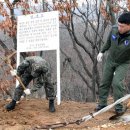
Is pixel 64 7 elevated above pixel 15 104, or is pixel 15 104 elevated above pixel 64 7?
pixel 64 7

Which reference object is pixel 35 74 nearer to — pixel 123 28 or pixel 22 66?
pixel 22 66

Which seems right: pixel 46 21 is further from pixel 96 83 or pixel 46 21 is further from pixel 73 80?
pixel 73 80

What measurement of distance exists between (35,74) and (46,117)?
2.81ft

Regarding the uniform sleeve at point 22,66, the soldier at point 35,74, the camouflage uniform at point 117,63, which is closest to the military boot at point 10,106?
the soldier at point 35,74

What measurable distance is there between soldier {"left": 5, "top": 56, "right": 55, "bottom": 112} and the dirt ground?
280 millimetres

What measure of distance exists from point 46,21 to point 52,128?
3.45m

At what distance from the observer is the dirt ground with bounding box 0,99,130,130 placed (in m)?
6.66

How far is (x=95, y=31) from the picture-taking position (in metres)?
16.1

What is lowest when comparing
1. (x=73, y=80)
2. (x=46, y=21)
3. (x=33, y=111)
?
(x=73, y=80)

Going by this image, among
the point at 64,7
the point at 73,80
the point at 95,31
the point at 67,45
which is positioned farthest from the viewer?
the point at 73,80

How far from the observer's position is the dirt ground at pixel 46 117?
6664mm

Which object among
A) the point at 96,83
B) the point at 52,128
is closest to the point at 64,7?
the point at 96,83

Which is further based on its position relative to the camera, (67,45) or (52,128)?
(67,45)

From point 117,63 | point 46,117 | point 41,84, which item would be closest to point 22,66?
point 41,84
